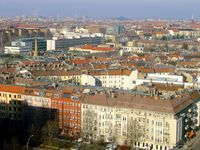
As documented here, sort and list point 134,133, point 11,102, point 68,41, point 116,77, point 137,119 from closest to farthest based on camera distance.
A: point 134,133, point 137,119, point 11,102, point 116,77, point 68,41

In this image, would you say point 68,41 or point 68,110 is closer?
point 68,110

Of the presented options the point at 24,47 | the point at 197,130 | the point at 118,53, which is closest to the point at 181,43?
the point at 118,53

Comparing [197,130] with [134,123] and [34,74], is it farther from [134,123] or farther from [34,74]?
[34,74]

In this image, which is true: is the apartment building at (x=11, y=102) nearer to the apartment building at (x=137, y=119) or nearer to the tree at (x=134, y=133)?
the apartment building at (x=137, y=119)

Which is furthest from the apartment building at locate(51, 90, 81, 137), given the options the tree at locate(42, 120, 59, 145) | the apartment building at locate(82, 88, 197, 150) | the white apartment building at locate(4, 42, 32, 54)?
the white apartment building at locate(4, 42, 32, 54)

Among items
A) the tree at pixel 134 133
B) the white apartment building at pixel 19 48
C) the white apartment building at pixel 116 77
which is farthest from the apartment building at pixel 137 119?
the white apartment building at pixel 19 48

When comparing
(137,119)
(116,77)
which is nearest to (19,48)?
(116,77)

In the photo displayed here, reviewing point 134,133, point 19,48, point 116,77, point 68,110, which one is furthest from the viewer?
point 19,48

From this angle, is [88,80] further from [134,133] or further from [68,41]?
[68,41]
